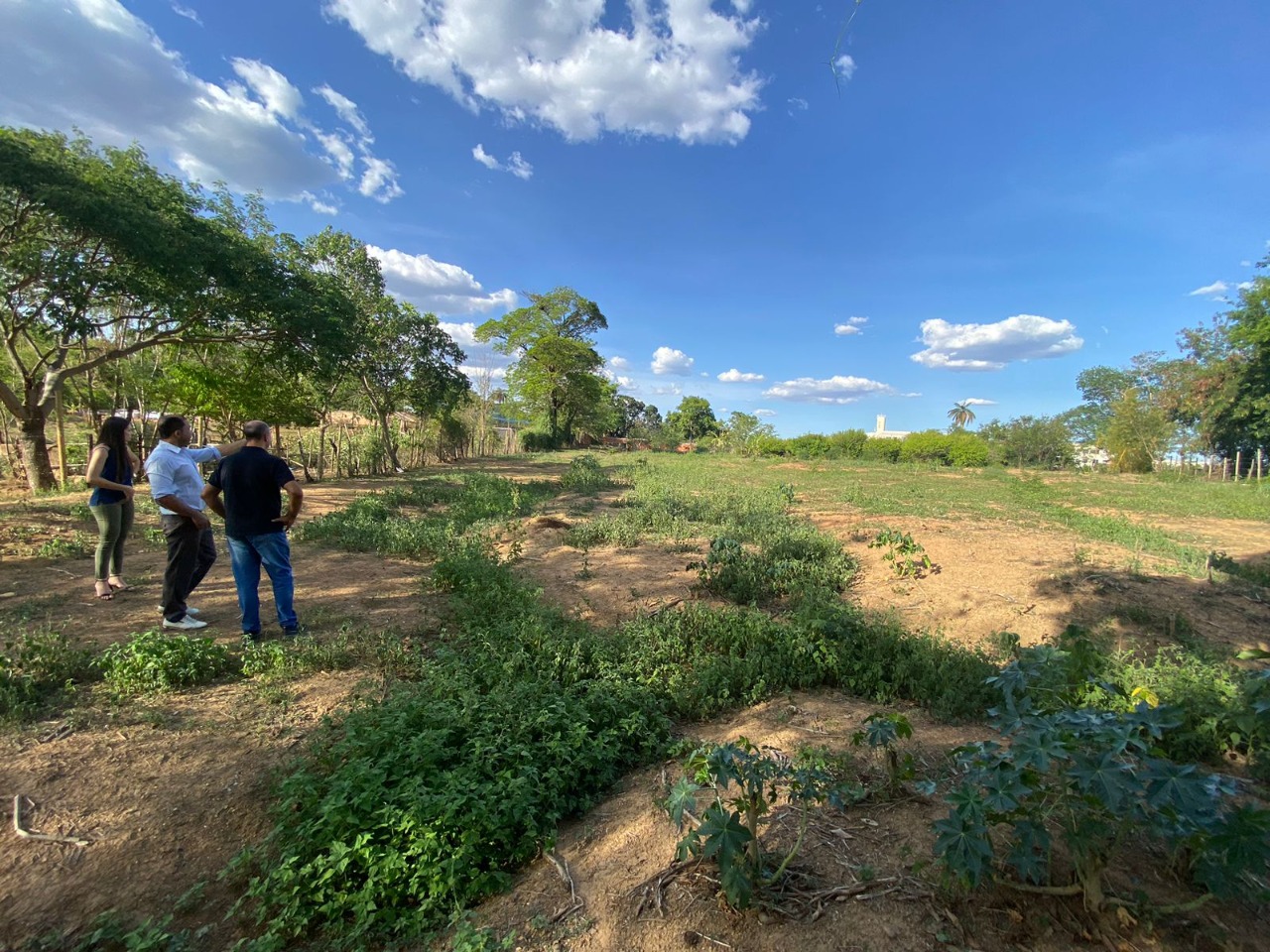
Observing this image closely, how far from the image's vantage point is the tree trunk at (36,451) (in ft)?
28.2

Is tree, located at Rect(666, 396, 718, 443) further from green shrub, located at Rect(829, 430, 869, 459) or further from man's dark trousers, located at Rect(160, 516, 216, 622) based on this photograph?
man's dark trousers, located at Rect(160, 516, 216, 622)

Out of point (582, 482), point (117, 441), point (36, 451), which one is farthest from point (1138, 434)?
point (36, 451)

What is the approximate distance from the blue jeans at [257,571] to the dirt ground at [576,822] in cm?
31

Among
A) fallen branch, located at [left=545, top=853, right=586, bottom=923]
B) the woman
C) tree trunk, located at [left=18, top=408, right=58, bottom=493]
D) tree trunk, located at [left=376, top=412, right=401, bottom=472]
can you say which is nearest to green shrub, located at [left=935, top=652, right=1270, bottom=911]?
fallen branch, located at [left=545, top=853, right=586, bottom=923]

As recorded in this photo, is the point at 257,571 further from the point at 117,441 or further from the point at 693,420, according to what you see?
the point at 693,420

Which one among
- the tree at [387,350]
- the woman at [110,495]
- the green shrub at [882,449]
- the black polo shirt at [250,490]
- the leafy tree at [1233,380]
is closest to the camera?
the black polo shirt at [250,490]

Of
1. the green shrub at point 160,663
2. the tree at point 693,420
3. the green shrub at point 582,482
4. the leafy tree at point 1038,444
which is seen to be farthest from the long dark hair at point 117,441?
the tree at point 693,420

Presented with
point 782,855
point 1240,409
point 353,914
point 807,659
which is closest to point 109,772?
point 353,914

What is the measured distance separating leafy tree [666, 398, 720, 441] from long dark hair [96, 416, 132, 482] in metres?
58.1

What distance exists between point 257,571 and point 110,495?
1730 mm

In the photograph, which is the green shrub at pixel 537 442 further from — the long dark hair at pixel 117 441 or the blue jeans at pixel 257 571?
the blue jeans at pixel 257 571

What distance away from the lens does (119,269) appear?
24.7 feet

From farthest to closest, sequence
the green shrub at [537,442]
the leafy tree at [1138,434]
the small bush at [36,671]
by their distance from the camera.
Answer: the green shrub at [537,442]
the leafy tree at [1138,434]
the small bush at [36,671]

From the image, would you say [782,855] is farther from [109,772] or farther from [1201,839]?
[109,772]
